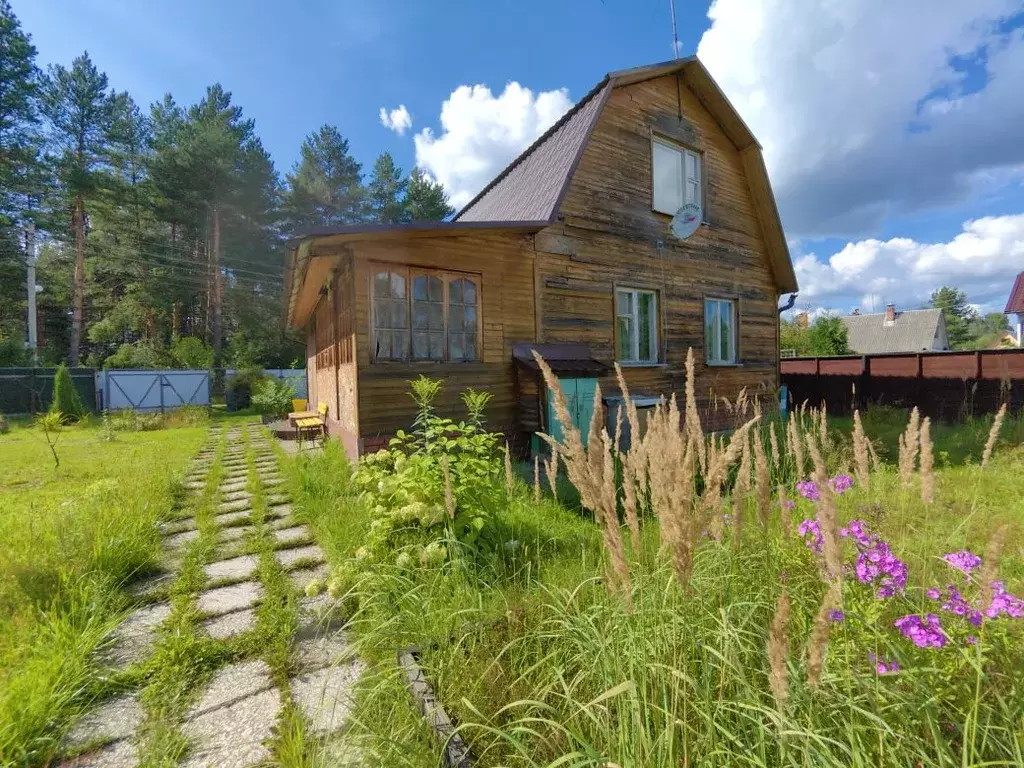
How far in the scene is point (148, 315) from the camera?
24844 mm

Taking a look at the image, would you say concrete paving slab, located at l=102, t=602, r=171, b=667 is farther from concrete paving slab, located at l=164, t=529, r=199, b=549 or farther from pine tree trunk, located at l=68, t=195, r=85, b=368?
pine tree trunk, located at l=68, t=195, r=85, b=368

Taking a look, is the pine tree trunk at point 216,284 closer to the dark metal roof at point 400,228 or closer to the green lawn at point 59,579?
the green lawn at point 59,579

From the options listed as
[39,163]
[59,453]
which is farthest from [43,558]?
[39,163]

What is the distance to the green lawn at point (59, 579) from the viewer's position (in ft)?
5.32

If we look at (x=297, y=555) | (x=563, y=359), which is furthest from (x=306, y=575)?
(x=563, y=359)

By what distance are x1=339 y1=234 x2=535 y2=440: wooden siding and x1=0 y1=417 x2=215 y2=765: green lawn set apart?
239cm

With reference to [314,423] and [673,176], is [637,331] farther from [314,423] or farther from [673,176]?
[314,423]

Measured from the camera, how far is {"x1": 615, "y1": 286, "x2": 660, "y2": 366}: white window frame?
25.1 feet

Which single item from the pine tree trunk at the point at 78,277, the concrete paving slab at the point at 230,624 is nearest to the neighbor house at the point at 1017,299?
the concrete paving slab at the point at 230,624

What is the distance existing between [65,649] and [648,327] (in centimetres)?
789

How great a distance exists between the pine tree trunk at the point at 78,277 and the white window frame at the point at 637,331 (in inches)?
954

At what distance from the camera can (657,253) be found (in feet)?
26.3

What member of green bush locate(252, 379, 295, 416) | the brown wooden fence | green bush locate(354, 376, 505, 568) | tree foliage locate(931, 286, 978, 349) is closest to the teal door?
green bush locate(354, 376, 505, 568)

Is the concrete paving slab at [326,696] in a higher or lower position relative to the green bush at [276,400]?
lower
